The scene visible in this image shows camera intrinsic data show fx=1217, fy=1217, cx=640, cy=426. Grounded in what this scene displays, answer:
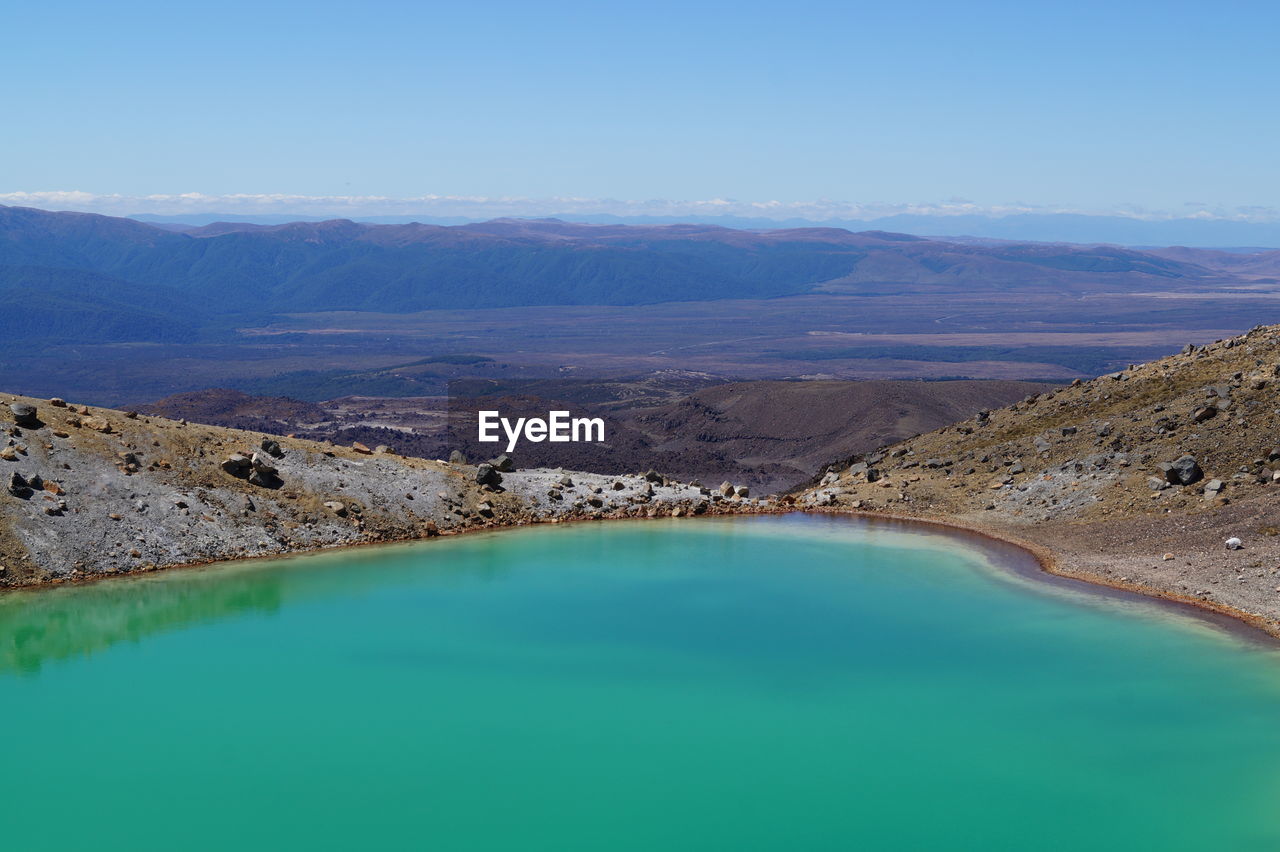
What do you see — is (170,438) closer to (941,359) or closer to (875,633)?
(875,633)

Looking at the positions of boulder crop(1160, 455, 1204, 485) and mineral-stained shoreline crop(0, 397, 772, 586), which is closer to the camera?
mineral-stained shoreline crop(0, 397, 772, 586)

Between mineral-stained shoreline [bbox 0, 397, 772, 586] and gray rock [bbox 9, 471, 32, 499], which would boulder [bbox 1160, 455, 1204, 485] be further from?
gray rock [bbox 9, 471, 32, 499]

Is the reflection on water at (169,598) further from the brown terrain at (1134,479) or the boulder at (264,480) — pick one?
the brown terrain at (1134,479)

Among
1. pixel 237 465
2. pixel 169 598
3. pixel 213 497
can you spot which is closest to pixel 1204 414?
pixel 237 465

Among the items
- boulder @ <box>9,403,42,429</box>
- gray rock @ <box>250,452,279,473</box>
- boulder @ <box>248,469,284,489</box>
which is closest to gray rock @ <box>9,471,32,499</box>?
boulder @ <box>9,403,42,429</box>

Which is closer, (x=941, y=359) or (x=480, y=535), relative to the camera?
(x=480, y=535)

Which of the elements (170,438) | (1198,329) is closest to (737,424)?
(170,438)

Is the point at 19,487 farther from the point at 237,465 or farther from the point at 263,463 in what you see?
the point at 263,463
